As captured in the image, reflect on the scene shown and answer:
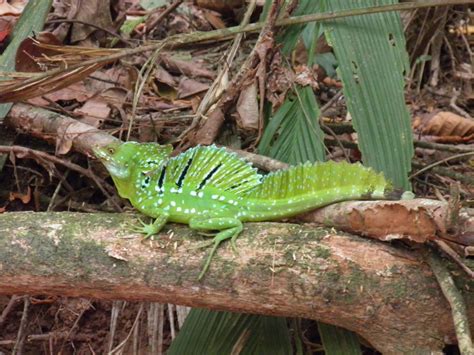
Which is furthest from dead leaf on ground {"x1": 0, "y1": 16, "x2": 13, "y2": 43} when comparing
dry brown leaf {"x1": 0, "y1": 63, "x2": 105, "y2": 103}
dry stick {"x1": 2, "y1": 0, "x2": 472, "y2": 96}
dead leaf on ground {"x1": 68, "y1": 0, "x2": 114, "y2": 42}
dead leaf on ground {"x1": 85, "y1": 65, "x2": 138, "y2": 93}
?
dry stick {"x1": 2, "y1": 0, "x2": 472, "y2": 96}

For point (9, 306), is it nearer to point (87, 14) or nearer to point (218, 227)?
point (218, 227)

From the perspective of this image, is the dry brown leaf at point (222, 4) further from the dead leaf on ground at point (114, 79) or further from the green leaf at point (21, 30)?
the green leaf at point (21, 30)

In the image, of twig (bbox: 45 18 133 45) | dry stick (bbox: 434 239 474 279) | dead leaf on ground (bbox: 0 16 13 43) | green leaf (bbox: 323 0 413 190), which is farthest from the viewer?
twig (bbox: 45 18 133 45)

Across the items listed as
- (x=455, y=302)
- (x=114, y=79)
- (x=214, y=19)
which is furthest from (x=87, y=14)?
(x=455, y=302)

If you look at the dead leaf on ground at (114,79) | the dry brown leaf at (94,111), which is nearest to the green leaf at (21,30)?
the dry brown leaf at (94,111)

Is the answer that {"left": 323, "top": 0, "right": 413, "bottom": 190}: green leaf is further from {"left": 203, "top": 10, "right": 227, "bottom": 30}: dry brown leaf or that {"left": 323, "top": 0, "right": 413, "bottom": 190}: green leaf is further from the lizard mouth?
{"left": 203, "top": 10, "right": 227, "bottom": 30}: dry brown leaf

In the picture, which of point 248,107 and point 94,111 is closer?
point 248,107
